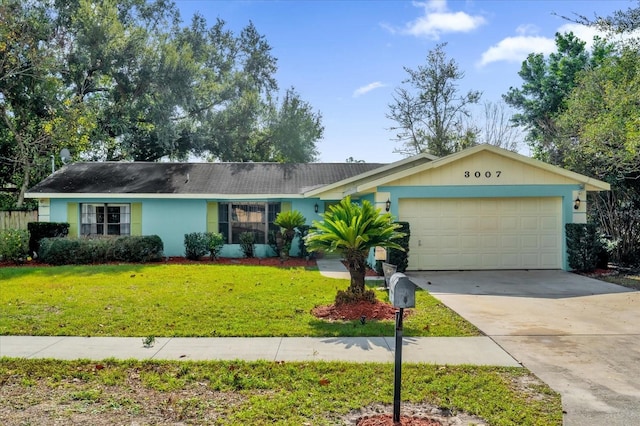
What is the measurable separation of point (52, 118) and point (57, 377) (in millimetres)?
20855

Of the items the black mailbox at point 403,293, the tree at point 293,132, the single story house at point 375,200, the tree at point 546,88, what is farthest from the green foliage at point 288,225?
the tree at point 293,132

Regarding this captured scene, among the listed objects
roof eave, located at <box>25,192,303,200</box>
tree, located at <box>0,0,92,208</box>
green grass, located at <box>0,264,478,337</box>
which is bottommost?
green grass, located at <box>0,264,478,337</box>

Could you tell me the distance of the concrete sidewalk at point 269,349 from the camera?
5.87 metres

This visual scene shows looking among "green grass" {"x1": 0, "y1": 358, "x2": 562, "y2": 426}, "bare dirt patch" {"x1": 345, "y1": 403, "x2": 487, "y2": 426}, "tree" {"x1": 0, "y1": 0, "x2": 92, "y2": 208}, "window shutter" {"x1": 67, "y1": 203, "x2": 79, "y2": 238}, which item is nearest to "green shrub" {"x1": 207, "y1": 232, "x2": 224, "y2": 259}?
"window shutter" {"x1": 67, "y1": 203, "x2": 79, "y2": 238}

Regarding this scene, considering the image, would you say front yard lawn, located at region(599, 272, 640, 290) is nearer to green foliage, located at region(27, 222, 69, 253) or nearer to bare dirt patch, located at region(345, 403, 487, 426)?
bare dirt patch, located at region(345, 403, 487, 426)

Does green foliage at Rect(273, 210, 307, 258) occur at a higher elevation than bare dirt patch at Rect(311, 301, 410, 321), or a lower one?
higher

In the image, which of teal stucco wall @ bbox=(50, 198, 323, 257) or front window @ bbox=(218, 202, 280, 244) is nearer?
teal stucco wall @ bbox=(50, 198, 323, 257)

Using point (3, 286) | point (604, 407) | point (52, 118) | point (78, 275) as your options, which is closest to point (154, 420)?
point (604, 407)

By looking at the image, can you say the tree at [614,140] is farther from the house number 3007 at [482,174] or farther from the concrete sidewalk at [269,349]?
the concrete sidewalk at [269,349]

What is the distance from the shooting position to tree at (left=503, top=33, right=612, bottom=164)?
24.7 meters

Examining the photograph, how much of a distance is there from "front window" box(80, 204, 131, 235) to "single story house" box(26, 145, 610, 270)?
0.12 feet

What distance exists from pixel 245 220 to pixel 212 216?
1.26 metres

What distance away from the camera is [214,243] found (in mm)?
16766

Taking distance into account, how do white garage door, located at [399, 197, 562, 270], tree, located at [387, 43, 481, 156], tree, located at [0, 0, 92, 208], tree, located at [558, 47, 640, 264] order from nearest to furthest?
tree, located at [558, 47, 640, 264] < white garage door, located at [399, 197, 562, 270] < tree, located at [0, 0, 92, 208] < tree, located at [387, 43, 481, 156]
